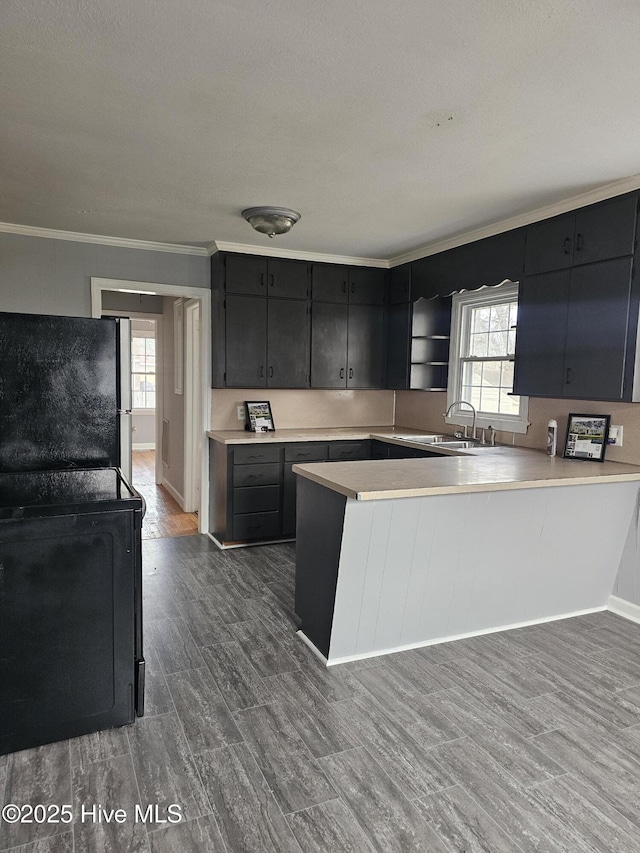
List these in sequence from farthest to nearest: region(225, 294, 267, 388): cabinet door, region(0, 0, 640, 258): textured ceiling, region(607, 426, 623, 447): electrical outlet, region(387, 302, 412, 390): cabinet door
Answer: region(387, 302, 412, 390): cabinet door → region(225, 294, 267, 388): cabinet door → region(607, 426, 623, 447): electrical outlet → region(0, 0, 640, 258): textured ceiling

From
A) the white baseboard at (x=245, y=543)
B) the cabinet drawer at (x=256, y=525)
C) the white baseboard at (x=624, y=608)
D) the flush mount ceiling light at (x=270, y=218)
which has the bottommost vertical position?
the white baseboard at (x=245, y=543)

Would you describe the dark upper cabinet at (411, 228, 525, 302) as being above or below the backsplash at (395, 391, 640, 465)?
above

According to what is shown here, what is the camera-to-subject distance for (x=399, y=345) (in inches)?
201

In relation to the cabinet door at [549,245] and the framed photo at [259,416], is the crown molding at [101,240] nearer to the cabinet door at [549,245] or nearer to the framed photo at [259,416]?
the framed photo at [259,416]

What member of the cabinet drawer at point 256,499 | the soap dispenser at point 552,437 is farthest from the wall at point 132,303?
the soap dispenser at point 552,437

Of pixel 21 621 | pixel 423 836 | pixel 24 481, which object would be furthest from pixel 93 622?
pixel 423 836

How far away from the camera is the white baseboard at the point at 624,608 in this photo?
3.25 metres

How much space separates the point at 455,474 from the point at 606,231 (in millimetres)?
1643

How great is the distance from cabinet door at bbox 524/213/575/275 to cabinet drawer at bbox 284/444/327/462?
209 centimetres

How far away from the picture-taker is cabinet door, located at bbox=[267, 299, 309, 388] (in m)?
4.80

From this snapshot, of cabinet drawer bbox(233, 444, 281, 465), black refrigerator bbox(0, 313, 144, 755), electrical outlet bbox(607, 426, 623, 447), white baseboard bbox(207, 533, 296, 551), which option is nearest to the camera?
black refrigerator bbox(0, 313, 144, 755)

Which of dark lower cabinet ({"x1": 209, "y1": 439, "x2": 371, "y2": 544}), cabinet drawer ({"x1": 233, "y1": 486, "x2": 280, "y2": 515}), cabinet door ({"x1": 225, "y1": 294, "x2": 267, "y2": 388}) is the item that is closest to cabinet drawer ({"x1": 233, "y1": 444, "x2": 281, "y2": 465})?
dark lower cabinet ({"x1": 209, "y1": 439, "x2": 371, "y2": 544})

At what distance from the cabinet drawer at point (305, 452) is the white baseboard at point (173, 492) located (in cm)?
175

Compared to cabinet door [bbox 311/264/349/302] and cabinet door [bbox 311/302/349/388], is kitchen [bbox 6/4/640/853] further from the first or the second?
A: cabinet door [bbox 311/302/349/388]
